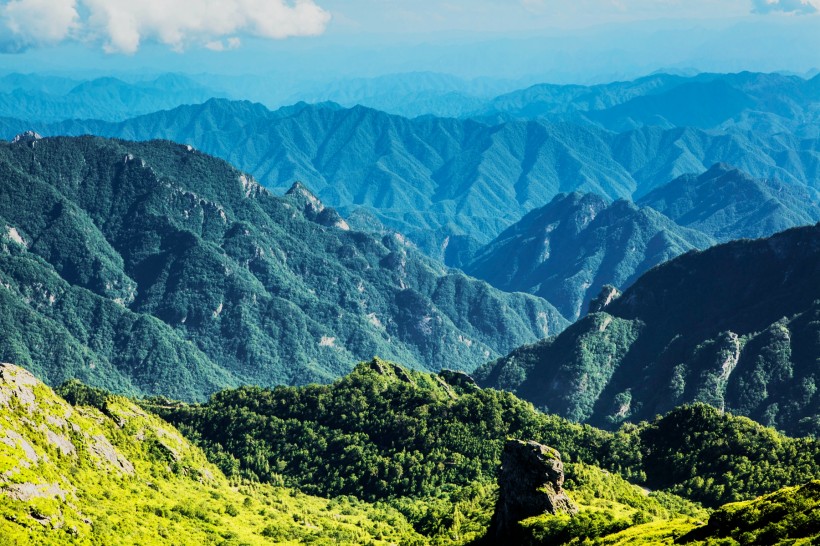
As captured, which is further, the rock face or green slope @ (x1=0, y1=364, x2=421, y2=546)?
the rock face

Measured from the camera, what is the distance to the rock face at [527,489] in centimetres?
9625

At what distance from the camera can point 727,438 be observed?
142 metres

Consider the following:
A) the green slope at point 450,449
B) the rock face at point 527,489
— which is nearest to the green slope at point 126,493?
the green slope at point 450,449

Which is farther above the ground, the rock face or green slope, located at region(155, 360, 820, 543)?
the rock face

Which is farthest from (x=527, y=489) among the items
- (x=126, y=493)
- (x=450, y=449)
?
(x=450, y=449)

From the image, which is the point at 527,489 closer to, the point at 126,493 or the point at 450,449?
the point at 126,493

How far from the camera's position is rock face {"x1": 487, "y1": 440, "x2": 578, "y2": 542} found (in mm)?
96250

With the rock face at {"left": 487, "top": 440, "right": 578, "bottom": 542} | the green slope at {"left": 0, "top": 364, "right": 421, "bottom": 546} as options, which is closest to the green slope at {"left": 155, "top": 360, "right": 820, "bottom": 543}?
the green slope at {"left": 0, "top": 364, "right": 421, "bottom": 546}

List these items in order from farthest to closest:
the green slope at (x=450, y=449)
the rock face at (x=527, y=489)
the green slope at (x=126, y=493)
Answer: the green slope at (x=450, y=449) < the rock face at (x=527, y=489) < the green slope at (x=126, y=493)

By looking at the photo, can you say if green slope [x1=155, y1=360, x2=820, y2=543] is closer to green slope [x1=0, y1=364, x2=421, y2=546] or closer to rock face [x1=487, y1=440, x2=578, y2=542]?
green slope [x1=0, y1=364, x2=421, y2=546]

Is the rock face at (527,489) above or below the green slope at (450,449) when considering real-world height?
above

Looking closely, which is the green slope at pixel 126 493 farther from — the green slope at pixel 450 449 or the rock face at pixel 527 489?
the rock face at pixel 527 489

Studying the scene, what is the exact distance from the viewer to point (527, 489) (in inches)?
3821

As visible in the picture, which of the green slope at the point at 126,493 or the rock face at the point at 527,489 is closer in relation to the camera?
the green slope at the point at 126,493
